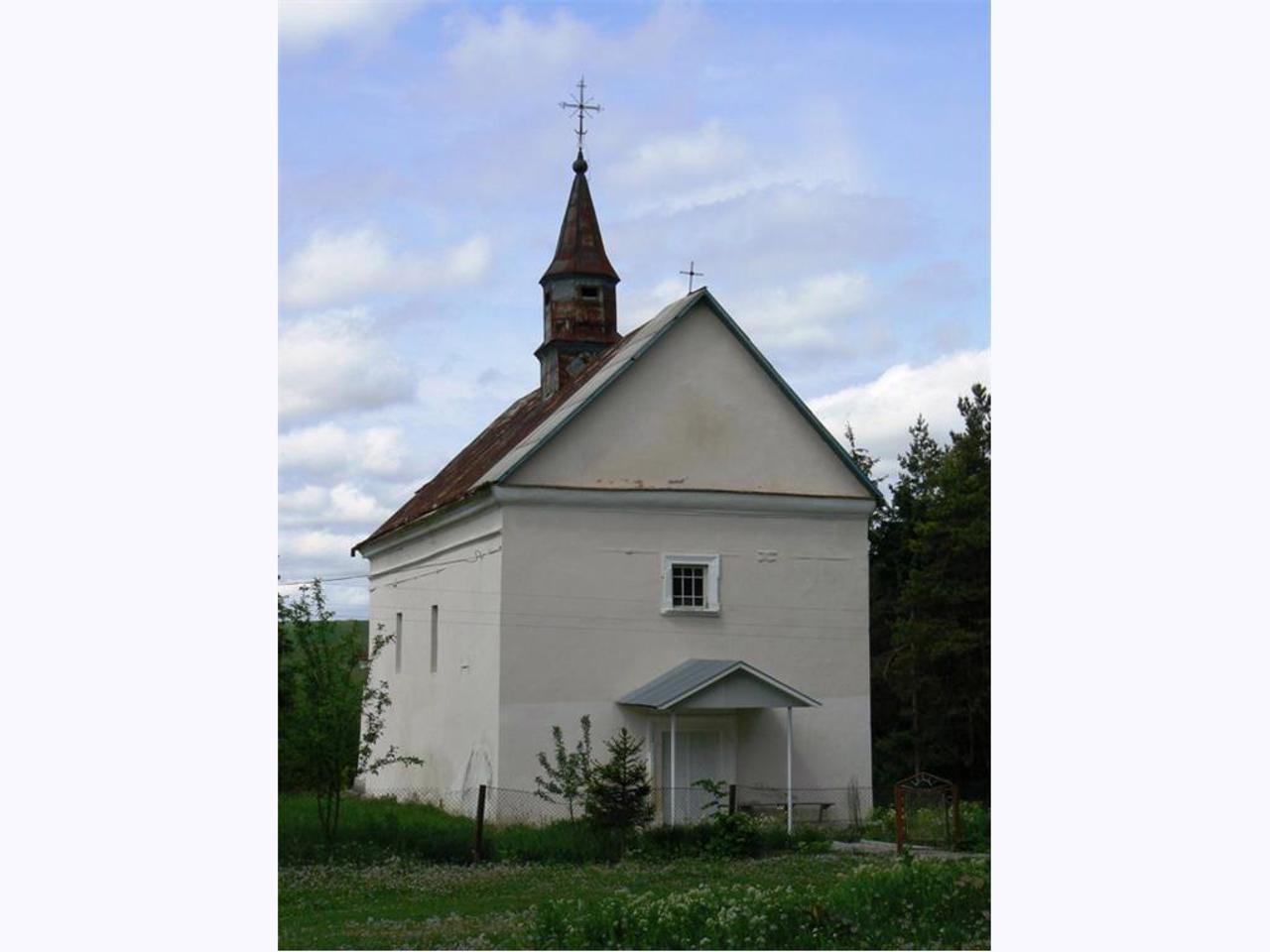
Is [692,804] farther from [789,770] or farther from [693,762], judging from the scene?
[789,770]

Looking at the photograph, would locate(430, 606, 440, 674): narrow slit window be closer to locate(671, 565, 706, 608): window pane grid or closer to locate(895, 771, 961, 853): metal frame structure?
locate(671, 565, 706, 608): window pane grid

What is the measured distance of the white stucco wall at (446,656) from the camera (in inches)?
953

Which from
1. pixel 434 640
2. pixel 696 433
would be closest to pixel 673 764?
pixel 696 433

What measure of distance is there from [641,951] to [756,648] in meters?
13.4

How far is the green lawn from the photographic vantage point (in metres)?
11.8

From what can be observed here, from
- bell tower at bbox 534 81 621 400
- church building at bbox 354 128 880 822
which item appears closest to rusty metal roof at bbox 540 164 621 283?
bell tower at bbox 534 81 621 400

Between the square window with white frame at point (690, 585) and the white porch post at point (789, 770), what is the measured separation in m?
2.24

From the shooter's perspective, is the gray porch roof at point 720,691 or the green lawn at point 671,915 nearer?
the green lawn at point 671,915

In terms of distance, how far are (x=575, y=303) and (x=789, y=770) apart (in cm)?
1293

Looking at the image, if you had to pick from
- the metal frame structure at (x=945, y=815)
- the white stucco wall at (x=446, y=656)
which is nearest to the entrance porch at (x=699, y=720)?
the metal frame structure at (x=945, y=815)

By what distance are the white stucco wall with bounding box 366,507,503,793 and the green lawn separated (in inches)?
323

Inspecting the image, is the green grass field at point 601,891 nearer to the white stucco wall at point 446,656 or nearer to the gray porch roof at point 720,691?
the white stucco wall at point 446,656

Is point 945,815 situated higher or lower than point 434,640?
lower

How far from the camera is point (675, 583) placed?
24.7 m
